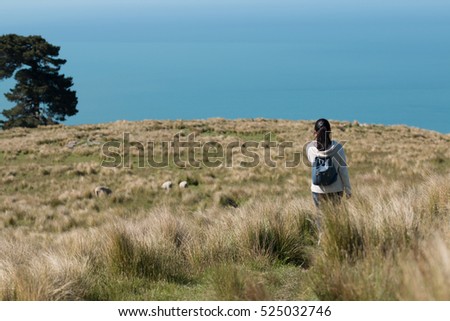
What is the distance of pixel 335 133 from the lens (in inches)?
1271

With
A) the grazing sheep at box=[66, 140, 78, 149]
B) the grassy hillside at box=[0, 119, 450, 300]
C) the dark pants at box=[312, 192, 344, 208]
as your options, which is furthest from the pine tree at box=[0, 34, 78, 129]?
the dark pants at box=[312, 192, 344, 208]

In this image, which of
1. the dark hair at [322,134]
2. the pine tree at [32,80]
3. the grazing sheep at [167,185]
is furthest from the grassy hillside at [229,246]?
the pine tree at [32,80]

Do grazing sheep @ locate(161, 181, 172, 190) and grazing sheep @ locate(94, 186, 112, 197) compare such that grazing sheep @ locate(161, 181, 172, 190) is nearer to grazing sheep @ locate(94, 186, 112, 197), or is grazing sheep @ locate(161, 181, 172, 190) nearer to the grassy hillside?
the grassy hillside

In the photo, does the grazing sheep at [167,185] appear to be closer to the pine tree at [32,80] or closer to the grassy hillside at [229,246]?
the grassy hillside at [229,246]

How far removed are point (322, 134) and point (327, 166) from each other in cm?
44

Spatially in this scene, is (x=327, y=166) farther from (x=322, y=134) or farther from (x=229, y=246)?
(x=229, y=246)

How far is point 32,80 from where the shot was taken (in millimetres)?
41906

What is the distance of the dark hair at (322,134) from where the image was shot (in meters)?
6.23

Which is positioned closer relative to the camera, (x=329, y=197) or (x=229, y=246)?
(x=229, y=246)

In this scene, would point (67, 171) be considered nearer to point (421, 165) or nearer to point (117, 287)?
point (421, 165)

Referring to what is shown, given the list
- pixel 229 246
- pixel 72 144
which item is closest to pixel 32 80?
pixel 72 144

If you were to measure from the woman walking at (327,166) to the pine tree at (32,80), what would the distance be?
38766 millimetres

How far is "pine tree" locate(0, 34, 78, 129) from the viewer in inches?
1619

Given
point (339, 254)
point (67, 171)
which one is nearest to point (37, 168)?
point (67, 171)
